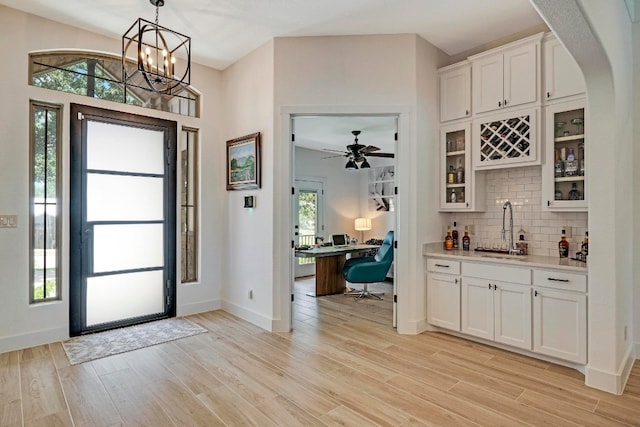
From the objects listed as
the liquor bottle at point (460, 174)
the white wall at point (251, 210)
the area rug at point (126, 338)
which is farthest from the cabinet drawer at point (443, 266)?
the area rug at point (126, 338)

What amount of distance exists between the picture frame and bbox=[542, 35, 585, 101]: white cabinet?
295 centimetres

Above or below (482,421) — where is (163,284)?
above

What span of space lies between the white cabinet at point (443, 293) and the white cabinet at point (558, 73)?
1821mm

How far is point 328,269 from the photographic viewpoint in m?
5.84

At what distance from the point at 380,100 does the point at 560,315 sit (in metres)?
2.63

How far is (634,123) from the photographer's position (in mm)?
3316

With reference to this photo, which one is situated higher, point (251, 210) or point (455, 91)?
point (455, 91)

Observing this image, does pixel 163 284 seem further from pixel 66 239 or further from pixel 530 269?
pixel 530 269

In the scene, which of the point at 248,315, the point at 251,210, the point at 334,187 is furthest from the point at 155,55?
the point at 334,187

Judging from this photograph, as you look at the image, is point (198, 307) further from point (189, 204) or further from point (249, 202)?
point (249, 202)

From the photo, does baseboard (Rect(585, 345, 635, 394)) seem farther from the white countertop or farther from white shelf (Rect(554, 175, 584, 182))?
white shelf (Rect(554, 175, 584, 182))

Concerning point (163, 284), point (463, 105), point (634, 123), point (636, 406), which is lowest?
point (636, 406)

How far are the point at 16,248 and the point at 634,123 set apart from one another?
5.94m

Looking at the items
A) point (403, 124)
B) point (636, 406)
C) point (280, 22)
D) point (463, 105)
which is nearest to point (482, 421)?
point (636, 406)
